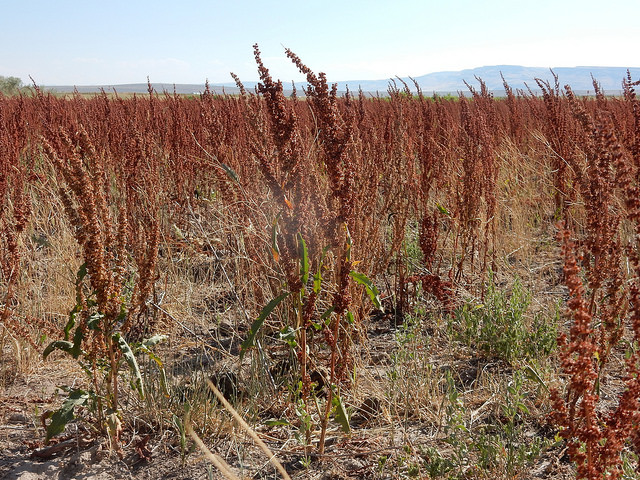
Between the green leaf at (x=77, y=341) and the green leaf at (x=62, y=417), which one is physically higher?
the green leaf at (x=77, y=341)

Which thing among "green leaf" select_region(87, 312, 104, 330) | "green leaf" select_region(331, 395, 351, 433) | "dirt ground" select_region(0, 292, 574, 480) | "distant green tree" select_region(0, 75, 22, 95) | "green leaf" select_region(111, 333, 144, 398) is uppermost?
"distant green tree" select_region(0, 75, 22, 95)

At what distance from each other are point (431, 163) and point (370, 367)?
6.37 feet

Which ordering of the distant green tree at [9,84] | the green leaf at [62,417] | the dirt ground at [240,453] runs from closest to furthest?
the green leaf at [62,417] → the dirt ground at [240,453] → the distant green tree at [9,84]

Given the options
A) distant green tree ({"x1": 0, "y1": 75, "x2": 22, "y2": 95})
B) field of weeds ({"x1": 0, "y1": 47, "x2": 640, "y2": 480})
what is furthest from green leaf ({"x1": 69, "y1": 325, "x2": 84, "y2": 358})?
distant green tree ({"x1": 0, "y1": 75, "x2": 22, "y2": 95})

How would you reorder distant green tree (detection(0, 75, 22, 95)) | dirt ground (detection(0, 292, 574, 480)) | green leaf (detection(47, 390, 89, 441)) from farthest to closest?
distant green tree (detection(0, 75, 22, 95)) < dirt ground (detection(0, 292, 574, 480)) < green leaf (detection(47, 390, 89, 441))

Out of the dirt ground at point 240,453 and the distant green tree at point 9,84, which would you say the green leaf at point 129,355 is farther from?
the distant green tree at point 9,84

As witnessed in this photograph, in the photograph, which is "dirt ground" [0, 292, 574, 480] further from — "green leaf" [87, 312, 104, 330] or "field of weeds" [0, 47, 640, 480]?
"green leaf" [87, 312, 104, 330]

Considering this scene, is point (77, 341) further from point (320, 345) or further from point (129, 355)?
point (320, 345)

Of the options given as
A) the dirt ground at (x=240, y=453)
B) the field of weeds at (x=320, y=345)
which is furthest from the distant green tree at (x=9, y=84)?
the dirt ground at (x=240, y=453)

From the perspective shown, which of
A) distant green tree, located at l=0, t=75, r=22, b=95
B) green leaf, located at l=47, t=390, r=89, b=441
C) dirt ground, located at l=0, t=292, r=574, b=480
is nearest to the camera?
green leaf, located at l=47, t=390, r=89, b=441

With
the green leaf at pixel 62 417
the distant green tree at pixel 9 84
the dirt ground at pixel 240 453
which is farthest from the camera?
the distant green tree at pixel 9 84

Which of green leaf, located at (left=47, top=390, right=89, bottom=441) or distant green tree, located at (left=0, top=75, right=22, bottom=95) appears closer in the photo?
green leaf, located at (left=47, top=390, right=89, bottom=441)

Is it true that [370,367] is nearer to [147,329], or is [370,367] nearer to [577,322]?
[147,329]

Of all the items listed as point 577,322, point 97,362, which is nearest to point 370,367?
point 97,362
